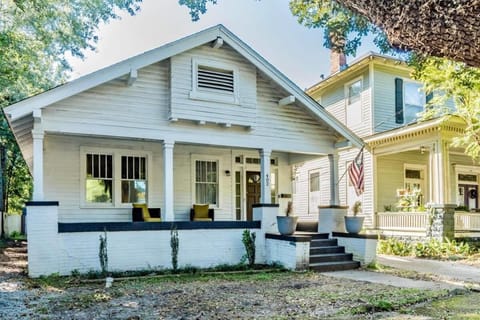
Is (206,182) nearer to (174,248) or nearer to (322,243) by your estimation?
(174,248)

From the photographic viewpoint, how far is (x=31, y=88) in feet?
66.2

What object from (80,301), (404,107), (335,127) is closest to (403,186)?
(404,107)

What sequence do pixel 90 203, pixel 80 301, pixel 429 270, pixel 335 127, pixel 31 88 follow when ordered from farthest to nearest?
pixel 31 88
pixel 335 127
pixel 90 203
pixel 429 270
pixel 80 301

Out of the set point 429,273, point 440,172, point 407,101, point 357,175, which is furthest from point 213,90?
point 407,101

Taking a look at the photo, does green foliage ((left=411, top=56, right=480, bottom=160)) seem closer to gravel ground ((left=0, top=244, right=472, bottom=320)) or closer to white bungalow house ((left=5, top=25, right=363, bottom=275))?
white bungalow house ((left=5, top=25, right=363, bottom=275))

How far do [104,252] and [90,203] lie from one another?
7.85 ft

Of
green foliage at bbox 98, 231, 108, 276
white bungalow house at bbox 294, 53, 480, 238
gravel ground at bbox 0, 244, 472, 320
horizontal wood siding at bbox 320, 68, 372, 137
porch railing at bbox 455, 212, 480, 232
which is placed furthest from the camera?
horizontal wood siding at bbox 320, 68, 372, 137

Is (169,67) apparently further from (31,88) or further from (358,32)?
(31,88)

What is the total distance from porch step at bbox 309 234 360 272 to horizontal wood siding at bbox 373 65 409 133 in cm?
709

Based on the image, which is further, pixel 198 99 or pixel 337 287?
pixel 198 99

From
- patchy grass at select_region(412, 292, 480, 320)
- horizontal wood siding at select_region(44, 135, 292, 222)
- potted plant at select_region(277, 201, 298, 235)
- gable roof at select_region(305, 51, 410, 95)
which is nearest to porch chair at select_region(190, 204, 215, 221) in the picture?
horizontal wood siding at select_region(44, 135, 292, 222)

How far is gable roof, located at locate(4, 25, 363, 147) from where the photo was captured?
27.4ft

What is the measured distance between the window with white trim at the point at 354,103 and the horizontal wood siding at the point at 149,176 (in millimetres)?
5443


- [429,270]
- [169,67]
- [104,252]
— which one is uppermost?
[169,67]
